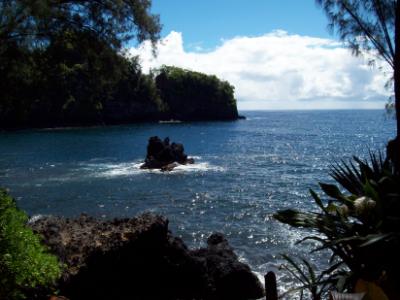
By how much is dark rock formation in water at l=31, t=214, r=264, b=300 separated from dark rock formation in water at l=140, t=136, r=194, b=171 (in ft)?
105

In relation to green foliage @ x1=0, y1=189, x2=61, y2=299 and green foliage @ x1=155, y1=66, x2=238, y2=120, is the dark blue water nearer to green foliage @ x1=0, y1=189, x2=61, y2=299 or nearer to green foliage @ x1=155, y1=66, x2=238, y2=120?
green foliage @ x1=0, y1=189, x2=61, y2=299

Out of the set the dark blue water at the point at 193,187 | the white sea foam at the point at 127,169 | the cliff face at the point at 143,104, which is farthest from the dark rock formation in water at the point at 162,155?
the cliff face at the point at 143,104

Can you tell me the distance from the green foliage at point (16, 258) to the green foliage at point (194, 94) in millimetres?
139706

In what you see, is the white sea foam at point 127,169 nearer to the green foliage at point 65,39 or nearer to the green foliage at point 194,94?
the green foliage at point 65,39

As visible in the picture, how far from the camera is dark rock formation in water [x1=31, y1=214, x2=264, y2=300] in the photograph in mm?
12829

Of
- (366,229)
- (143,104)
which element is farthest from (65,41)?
(143,104)

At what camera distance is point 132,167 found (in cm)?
4978

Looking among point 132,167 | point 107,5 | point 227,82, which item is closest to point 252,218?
point 107,5

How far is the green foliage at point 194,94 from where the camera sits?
14888 centimetres

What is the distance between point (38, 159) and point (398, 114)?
55.5 meters

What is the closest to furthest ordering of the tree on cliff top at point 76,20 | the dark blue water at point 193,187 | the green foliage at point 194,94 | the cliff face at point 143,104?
the tree on cliff top at point 76,20 < the dark blue water at point 193,187 < the cliff face at point 143,104 < the green foliage at point 194,94

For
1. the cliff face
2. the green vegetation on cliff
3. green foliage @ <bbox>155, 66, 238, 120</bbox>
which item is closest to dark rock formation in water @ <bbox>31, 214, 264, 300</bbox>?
the green vegetation on cliff

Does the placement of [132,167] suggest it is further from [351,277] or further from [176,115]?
[176,115]

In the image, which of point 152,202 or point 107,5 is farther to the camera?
point 152,202
